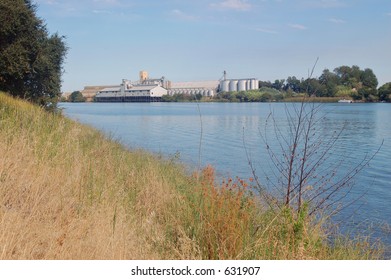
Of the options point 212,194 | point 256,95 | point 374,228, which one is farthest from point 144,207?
point 256,95

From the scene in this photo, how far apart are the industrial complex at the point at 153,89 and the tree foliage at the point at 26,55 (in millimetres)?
6854

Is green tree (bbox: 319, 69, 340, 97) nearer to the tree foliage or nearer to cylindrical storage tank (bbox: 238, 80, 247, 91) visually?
the tree foliage

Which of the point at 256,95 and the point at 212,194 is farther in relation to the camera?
the point at 256,95

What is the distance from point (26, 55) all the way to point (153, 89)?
80.8 ft

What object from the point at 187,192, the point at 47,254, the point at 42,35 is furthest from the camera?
the point at 42,35

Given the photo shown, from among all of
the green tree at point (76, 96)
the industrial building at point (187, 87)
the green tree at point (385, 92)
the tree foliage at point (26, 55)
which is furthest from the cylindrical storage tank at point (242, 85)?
the green tree at point (76, 96)

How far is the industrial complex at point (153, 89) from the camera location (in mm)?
40500

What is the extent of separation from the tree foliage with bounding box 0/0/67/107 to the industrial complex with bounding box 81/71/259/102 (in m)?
6.85

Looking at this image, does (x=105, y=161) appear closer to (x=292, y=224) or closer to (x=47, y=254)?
(x=292, y=224)

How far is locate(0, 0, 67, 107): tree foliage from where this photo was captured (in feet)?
84.2

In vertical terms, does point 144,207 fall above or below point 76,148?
below

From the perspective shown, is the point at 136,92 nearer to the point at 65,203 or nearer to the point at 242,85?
the point at 242,85

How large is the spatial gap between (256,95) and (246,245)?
1742 inches
